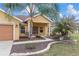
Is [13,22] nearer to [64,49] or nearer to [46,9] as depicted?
[46,9]

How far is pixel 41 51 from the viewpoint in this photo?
516 centimetres

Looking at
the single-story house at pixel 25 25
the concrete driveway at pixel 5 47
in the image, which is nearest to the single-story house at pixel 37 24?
the single-story house at pixel 25 25

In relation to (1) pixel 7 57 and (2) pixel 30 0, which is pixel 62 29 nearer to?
(2) pixel 30 0

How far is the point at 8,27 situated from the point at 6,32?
107mm

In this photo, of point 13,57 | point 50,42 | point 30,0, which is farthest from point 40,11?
point 13,57

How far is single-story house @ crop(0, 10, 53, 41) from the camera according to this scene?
5.22 metres

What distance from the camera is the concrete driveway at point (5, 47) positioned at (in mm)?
5148

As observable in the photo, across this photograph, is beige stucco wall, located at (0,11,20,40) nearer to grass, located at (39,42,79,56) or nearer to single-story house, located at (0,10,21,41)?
single-story house, located at (0,10,21,41)

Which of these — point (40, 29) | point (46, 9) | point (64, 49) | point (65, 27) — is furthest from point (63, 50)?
point (46, 9)

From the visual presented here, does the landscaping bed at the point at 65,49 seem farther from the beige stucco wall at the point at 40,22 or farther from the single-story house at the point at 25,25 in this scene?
the beige stucco wall at the point at 40,22

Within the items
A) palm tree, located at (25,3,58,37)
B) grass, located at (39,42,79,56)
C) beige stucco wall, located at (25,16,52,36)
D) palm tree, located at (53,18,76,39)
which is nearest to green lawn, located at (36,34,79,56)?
grass, located at (39,42,79,56)

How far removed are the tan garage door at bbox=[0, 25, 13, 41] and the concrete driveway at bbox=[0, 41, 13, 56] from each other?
91mm

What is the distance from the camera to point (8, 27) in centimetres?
536

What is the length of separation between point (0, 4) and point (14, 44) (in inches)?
31.7
